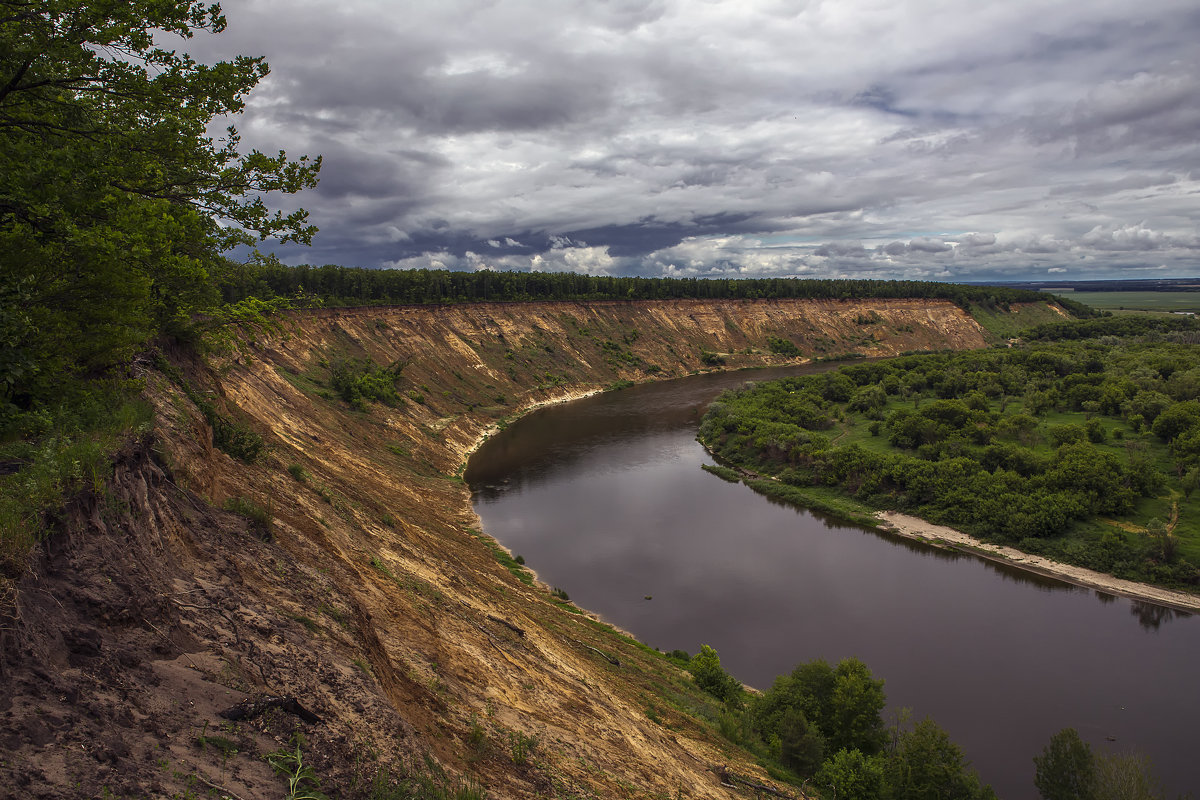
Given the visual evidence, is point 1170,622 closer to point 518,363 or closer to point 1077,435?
point 1077,435

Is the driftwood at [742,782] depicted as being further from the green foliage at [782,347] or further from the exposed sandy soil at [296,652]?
the green foliage at [782,347]

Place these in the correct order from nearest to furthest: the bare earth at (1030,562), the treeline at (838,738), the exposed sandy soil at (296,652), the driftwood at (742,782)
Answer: the exposed sandy soil at (296,652), the driftwood at (742,782), the treeline at (838,738), the bare earth at (1030,562)

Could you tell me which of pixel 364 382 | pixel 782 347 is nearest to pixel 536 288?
pixel 782 347

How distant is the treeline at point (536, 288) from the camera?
70875 mm

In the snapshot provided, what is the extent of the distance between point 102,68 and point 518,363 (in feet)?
231

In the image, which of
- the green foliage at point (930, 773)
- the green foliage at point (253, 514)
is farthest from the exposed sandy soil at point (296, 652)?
the green foliage at point (930, 773)

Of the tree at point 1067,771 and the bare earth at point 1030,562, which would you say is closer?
the tree at point 1067,771

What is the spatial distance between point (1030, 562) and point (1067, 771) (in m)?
20.2

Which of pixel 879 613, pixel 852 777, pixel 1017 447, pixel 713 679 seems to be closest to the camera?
pixel 852 777

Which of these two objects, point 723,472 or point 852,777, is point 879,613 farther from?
point 723,472

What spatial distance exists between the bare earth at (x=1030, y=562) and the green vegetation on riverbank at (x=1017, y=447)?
26.0 inches

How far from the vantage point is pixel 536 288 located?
99.1m

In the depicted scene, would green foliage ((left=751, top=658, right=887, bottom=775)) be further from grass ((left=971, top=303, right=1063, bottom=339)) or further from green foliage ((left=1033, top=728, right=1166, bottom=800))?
grass ((left=971, top=303, right=1063, bottom=339))

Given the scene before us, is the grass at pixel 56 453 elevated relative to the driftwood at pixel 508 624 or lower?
elevated
